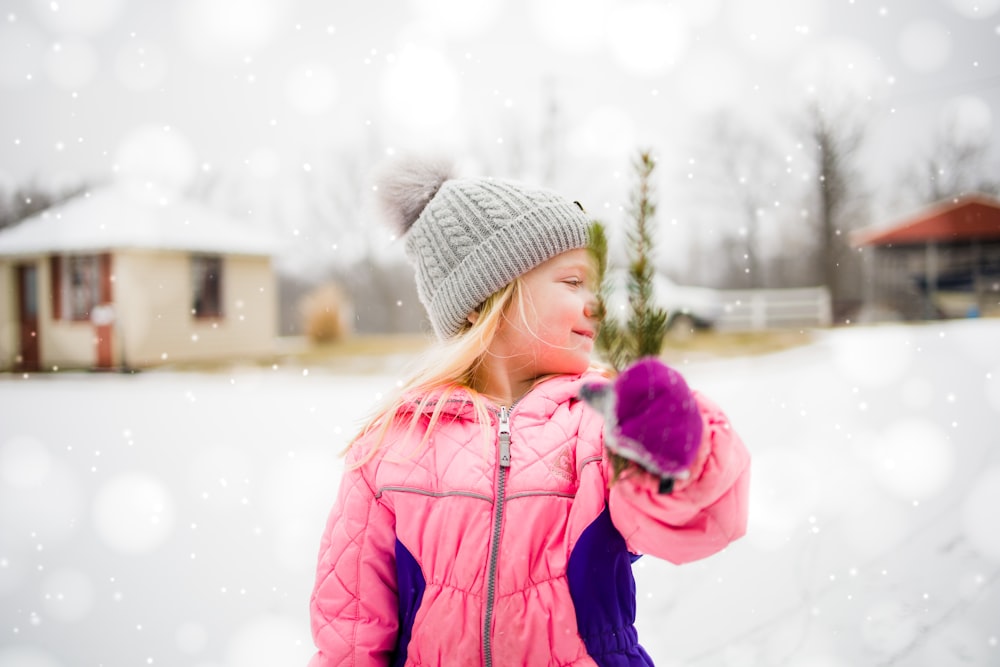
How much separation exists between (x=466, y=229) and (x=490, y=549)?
651 millimetres

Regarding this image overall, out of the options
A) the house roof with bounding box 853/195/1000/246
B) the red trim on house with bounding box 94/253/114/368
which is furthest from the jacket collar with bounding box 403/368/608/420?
the red trim on house with bounding box 94/253/114/368

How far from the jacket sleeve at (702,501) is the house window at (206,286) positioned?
13.6m

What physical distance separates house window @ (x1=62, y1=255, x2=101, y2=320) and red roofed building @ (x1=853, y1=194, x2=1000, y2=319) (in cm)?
1444

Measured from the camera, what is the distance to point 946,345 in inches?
234

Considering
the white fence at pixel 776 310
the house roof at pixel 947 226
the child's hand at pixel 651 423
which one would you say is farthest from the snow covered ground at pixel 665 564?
the white fence at pixel 776 310

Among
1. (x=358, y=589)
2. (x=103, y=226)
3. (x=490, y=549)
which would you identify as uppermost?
(x=103, y=226)

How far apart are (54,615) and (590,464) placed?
284 centimetres

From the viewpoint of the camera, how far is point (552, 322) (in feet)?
4.10

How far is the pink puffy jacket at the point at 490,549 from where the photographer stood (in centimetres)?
106

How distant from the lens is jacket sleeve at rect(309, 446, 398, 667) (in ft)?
3.84

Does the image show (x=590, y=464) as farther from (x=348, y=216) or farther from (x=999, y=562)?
(x=348, y=216)

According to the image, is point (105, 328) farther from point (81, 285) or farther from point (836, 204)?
point (836, 204)

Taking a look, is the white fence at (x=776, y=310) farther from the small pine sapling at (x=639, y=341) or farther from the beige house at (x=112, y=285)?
the small pine sapling at (x=639, y=341)

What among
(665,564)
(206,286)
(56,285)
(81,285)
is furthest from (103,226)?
(665,564)
